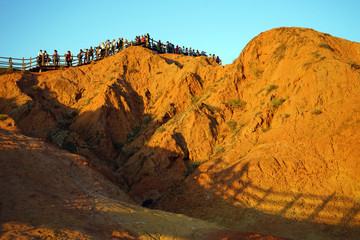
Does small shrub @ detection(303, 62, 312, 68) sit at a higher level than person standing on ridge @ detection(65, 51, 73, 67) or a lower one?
lower

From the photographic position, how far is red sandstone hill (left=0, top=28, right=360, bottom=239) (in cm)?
1451

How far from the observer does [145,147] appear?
2034 cm

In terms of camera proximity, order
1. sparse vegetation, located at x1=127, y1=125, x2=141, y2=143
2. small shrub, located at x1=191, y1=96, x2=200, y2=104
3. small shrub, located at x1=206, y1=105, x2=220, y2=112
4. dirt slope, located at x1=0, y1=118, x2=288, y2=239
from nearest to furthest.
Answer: dirt slope, located at x1=0, y1=118, x2=288, y2=239
small shrub, located at x1=206, y1=105, x2=220, y2=112
sparse vegetation, located at x1=127, y1=125, x2=141, y2=143
small shrub, located at x1=191, y1=96, x2=200, y2=104

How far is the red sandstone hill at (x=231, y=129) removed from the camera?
14508 mm

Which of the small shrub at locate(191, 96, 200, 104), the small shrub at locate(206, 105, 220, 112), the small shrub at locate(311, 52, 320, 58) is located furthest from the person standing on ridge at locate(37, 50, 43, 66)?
the small shrub at locate(311, 52, 320, 58)

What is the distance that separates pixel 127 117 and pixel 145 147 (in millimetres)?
5206

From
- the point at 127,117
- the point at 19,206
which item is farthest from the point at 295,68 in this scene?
→ the point at 19,206

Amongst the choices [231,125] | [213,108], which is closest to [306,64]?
[231,125]

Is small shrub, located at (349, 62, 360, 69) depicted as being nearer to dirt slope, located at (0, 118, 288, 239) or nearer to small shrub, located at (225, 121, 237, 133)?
small shrub, located at (225, 121, 237, 133)

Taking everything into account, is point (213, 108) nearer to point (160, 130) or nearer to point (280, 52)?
point (160, 130)

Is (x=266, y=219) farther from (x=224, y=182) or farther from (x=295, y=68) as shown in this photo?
(x=295, y=68)

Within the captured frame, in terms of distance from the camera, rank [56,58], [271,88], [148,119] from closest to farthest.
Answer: [271,88] < [148,119] < [56,58]

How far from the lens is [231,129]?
20.0 metres

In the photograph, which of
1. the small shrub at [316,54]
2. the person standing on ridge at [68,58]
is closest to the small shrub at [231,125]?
the small shrub at [316,54]
